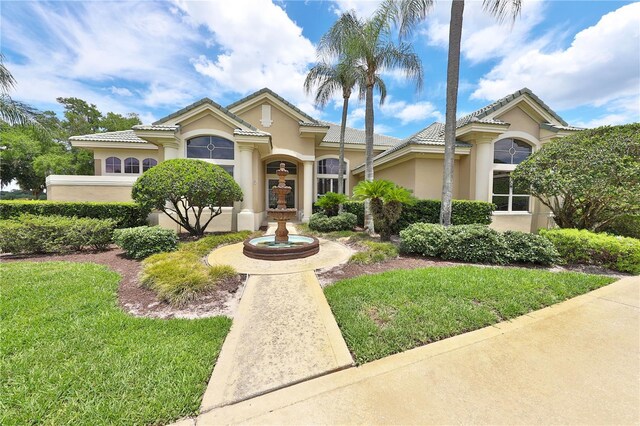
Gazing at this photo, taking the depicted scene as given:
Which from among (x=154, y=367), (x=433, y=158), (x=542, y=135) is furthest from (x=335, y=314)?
(x=542, y=135)

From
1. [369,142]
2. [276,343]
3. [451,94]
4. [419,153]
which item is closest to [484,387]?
[276,343]

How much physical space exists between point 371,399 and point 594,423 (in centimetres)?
196

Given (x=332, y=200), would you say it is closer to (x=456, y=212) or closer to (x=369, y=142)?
(x=369, y=142)

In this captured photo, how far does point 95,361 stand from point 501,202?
626 inches

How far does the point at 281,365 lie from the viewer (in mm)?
2924

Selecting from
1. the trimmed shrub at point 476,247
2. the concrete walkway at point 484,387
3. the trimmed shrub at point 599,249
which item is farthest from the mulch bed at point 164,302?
the trimmed shrub at point 599,249

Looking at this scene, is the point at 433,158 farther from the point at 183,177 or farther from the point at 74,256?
the point at 74,256

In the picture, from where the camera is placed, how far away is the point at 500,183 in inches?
501

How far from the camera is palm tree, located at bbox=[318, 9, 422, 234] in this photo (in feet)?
33.8

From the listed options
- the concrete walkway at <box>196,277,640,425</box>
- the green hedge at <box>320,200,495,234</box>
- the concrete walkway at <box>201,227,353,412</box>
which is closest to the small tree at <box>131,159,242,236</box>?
the concrete walkway at <box>201,227,353,412</box>

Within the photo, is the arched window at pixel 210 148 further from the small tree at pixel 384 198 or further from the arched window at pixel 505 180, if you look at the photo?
the arched window at pixel 505 180

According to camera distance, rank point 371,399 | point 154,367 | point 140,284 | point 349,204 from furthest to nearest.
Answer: point 349,204 → point 140,284 → point 154,367 → point 371,399

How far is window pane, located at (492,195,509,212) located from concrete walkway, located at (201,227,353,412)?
11.9 m

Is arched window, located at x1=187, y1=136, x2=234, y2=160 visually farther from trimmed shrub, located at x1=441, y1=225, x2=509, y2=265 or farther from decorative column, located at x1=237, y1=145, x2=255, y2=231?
trimmed shrub, located at x1=441, y1=225, x2=509, y2=265
